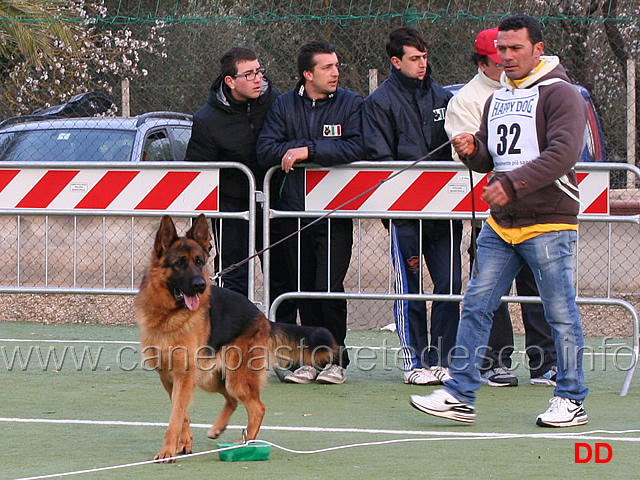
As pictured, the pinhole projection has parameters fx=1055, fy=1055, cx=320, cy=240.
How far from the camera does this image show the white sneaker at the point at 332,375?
7281mm

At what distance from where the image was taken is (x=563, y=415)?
563 centimetres

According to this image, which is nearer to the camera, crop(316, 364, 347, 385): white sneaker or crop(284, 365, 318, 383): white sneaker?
crop(316, 364, 347, 385): white sneaker

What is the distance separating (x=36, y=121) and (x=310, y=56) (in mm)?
4975

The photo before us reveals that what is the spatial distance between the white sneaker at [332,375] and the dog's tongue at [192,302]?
2.14m

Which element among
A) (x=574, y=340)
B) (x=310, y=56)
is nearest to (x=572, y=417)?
(x=574, y=340)

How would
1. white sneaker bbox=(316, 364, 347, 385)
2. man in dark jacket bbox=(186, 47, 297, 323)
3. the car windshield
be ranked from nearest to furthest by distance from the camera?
white sneaker bbox=(316, 364, 347, 385) < man in dark jacket bbox=(186, 47, 297, 323) < the car windshield

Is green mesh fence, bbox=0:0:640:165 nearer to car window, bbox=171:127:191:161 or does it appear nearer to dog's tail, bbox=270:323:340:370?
car window, bbox=171:127:191:161

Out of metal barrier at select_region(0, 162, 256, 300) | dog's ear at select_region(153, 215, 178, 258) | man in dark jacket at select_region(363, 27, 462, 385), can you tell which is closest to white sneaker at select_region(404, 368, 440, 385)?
man in dark jacket at select_region(363, 27, 462, 385)

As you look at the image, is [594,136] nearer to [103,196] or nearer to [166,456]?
[103,196]

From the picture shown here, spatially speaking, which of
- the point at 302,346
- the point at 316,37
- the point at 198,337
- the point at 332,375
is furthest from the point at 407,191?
the point at 316,37

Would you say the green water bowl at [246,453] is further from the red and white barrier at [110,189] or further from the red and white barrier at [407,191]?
the red and white barrier at [110,189]

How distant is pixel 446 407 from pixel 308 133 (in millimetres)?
2478

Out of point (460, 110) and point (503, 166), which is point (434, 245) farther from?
point (503, 166)

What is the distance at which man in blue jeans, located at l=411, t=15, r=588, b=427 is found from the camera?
555cm
